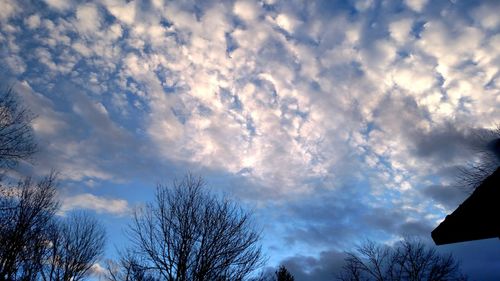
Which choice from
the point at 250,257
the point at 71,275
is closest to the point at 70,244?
the point at 71,275

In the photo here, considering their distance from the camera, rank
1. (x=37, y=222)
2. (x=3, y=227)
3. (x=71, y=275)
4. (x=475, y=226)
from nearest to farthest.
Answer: (x=475, y=226) → (x=3, y=227) → (x=37, y=222) → (x=71, y=275)

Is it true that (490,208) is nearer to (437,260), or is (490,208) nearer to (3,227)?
(3,227)

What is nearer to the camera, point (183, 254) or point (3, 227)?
point (183, 254)

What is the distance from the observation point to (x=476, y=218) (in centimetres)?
271

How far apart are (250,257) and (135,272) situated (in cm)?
506

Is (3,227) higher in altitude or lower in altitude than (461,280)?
higher

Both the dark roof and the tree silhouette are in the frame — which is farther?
the tree silhouette

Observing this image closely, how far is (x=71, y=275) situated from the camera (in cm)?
1733

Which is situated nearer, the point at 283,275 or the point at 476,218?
the point at 476,218

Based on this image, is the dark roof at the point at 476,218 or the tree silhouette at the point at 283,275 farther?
the tree silhouette at the point at 283,275

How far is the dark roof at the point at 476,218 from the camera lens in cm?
235

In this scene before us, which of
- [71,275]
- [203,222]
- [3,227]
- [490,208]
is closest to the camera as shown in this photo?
[490,208]

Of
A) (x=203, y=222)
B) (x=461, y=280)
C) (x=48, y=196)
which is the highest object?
(x=48, y=196)

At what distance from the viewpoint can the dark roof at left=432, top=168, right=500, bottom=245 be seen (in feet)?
7.72
